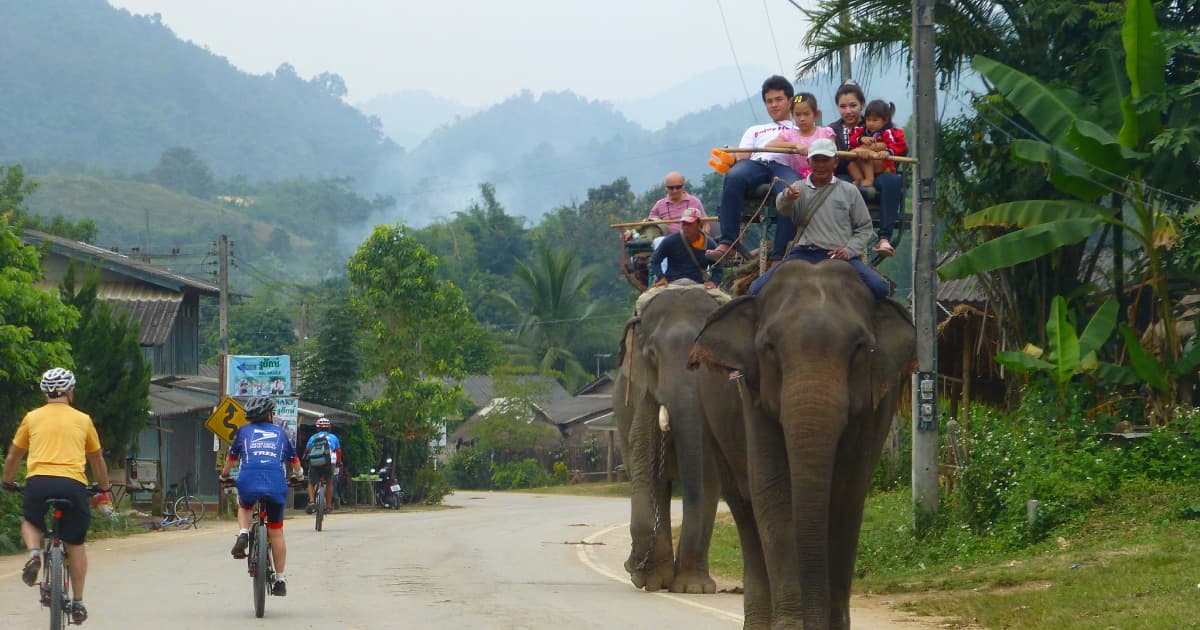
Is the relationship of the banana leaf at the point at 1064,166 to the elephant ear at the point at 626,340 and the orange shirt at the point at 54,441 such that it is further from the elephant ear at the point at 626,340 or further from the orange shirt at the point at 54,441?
the orange shirt at the point at 54,441

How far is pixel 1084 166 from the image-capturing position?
19.1 meters

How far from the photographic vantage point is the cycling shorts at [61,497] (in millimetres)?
10953

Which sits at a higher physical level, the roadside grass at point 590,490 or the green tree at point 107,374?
the green tree at point 107,374

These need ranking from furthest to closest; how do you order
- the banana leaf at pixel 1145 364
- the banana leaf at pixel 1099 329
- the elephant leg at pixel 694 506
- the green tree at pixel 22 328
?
the green tree at pixel 22 328 → the banana leaf at pixel 1099 329 → the banana leaf at pixel 1145 364 → the elephant leg at pixel 694 506

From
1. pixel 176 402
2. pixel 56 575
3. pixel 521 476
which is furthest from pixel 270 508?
pixel 521 476

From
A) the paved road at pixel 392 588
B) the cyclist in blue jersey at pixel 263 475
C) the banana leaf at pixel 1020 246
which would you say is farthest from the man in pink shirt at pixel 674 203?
the cyclist in blue jersey at pixel 263 475

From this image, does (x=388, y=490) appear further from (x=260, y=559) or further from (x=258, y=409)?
(x=260, y=559)

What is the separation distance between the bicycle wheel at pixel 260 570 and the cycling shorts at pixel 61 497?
1799 mm

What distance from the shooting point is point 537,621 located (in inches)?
463

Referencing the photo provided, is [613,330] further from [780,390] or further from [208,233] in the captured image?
[208,233]

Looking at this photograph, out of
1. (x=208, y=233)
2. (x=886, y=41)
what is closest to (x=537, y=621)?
(x=886, y=41)

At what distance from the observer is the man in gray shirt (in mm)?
9625

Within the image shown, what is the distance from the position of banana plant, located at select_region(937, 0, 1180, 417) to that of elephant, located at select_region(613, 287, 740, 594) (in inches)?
216

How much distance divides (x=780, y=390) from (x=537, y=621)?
3831 millimetres
